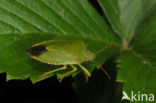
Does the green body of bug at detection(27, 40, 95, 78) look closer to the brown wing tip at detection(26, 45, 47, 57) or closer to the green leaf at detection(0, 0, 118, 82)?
the brown wing tip at detection(26, 45, 47, 57)

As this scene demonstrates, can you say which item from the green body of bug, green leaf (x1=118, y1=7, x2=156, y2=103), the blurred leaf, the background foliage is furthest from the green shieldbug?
the blurred leaf

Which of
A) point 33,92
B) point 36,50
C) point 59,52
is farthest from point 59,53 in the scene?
point 33,92

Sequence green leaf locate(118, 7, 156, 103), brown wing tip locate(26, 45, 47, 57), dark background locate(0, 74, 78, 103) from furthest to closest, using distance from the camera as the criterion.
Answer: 1. dark background locate(0, 74, 78, 103)
2. green leaf locate(118, 7, 156, 103)
3. brown wing tip locate(26, 45, 47, 57)

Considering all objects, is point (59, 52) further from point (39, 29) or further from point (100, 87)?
point (100, 87)

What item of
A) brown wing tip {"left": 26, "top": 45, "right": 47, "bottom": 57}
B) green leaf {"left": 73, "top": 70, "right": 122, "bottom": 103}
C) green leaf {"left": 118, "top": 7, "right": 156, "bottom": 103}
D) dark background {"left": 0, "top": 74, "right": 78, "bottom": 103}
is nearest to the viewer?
brown wing tip {"left": 26, "top": 45, "right": 47, "bottom": 57}

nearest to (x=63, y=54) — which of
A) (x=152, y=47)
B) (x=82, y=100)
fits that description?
(x=82, y=100)

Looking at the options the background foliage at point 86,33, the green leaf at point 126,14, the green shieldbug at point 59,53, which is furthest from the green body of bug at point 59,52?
the green leaf at point 126,14
